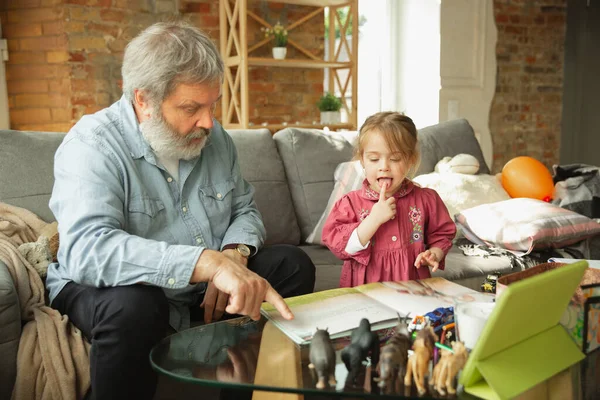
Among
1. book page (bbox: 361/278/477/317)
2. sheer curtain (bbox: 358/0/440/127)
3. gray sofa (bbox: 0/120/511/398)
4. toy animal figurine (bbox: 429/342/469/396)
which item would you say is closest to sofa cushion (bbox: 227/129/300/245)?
gray sofa (bbox: 0/120/511/398)

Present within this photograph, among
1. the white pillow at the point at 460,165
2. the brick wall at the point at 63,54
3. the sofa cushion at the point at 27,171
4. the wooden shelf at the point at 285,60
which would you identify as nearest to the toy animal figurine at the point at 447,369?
the sofa cushion at the point at 27,171

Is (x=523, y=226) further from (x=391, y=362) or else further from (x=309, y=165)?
(x=391, y=362)

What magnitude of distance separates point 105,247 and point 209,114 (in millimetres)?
436

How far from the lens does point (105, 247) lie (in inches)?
51.4

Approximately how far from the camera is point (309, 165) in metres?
2.42

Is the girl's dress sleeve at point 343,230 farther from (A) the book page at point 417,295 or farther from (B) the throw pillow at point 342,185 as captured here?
(B) the throw pillow at point 342,185

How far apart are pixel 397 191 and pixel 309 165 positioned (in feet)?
2.43

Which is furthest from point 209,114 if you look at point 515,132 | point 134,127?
point 515,132

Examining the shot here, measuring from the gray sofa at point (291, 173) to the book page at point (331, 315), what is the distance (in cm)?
67

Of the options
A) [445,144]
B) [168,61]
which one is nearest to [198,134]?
[168,61]

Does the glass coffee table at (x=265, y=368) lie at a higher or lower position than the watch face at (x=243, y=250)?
lower

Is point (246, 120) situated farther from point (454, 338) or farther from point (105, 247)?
point (454, 338)

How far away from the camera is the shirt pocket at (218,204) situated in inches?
64.6

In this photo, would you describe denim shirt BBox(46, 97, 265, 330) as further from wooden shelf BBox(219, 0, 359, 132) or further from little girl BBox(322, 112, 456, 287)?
wooden shelf BBox(219, 0, 359, 132)
